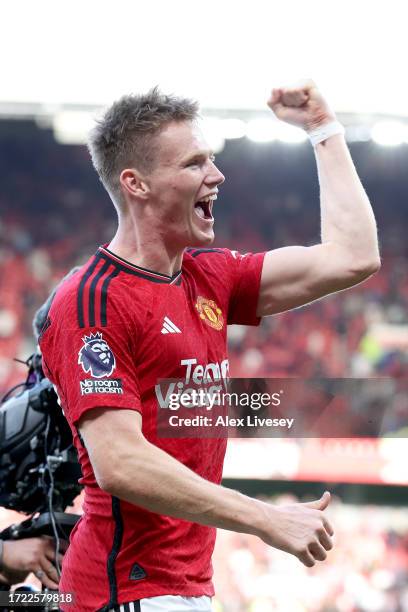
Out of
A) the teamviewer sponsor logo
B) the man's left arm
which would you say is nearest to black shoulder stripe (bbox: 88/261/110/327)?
the teamviewer sponsor logo

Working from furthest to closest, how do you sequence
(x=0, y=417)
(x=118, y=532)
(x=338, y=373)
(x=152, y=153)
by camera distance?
(x=338, y=373), (x=0, y=417), (x=152, y=153), (x=118, y=532)

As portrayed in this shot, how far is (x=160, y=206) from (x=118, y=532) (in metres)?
0.88

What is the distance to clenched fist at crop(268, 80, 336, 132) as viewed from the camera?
107 inches

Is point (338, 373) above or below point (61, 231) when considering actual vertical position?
below

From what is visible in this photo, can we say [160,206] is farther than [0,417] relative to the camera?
No

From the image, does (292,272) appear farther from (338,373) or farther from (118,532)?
(338,373)

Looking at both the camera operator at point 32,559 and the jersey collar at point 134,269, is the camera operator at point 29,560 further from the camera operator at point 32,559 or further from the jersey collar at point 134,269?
the jersey collar at point 134,269

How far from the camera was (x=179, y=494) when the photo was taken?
2.21 m

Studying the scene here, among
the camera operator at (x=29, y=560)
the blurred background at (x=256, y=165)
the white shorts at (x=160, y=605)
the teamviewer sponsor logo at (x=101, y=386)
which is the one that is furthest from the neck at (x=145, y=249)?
the blurred background at (x=256, y=165)

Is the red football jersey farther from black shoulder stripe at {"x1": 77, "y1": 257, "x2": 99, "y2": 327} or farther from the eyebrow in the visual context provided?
the eyebrow

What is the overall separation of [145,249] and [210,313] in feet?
0.85

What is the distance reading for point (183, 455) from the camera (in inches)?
96.5

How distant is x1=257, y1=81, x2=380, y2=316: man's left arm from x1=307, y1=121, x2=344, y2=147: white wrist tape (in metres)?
0.01

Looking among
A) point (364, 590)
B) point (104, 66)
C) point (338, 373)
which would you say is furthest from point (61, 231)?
point (364, 590)
